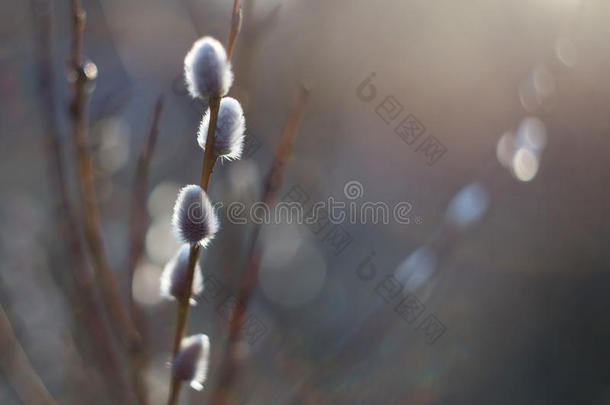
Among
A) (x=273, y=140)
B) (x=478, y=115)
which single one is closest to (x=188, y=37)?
(x=273, y=140)

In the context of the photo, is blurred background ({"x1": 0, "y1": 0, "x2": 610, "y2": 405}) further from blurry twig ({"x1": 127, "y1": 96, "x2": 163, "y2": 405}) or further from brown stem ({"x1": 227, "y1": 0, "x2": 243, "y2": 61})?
brown stem ({"x1": 227, "y1": 0, "x2": 243, "y2": 61})

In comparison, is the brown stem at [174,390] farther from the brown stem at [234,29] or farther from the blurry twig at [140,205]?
the brown stem at [234,29]

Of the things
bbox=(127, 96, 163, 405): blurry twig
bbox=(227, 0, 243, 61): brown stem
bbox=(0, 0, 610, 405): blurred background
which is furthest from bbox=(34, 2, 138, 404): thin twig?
bbox=(0, 0, 610, 405): blurred background

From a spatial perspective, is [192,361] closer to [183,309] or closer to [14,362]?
[183,309]

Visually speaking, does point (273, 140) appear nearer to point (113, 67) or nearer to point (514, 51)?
point (514, 51)

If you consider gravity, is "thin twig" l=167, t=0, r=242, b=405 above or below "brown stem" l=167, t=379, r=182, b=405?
above
